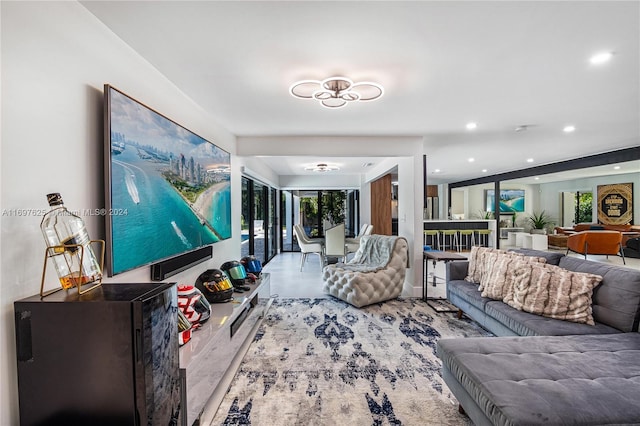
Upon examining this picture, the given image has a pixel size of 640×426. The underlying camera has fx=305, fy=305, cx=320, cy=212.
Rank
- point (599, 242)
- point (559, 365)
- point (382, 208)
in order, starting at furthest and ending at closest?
point (382, 208), point (599, 242), point (559, 365)

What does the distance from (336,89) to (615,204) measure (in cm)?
1146

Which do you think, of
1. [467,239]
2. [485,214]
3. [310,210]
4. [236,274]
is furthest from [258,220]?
[485,214]

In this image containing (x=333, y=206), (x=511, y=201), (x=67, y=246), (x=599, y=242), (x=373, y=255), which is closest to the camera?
(x=67, y=246)

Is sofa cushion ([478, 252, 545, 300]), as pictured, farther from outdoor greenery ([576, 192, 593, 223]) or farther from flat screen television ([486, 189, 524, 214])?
flat screen television ([486, 189, 524, 214])

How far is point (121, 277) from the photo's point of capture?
1822 mm

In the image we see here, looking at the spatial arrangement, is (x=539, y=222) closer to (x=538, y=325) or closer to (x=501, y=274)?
(x=501, y=274)

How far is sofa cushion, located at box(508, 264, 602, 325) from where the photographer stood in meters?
2.33

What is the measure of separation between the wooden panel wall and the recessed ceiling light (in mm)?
5472

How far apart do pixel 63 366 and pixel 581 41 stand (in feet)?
10.2

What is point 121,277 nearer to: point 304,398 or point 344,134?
point 304,398

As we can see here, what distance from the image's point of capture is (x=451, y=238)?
939 cm

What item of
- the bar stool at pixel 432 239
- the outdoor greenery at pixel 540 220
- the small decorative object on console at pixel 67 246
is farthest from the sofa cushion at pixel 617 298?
the outdoor greenery at pixel 540 220

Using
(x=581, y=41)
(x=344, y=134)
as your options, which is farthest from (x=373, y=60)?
(x=344, y=134)

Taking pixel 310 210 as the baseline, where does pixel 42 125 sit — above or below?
above
